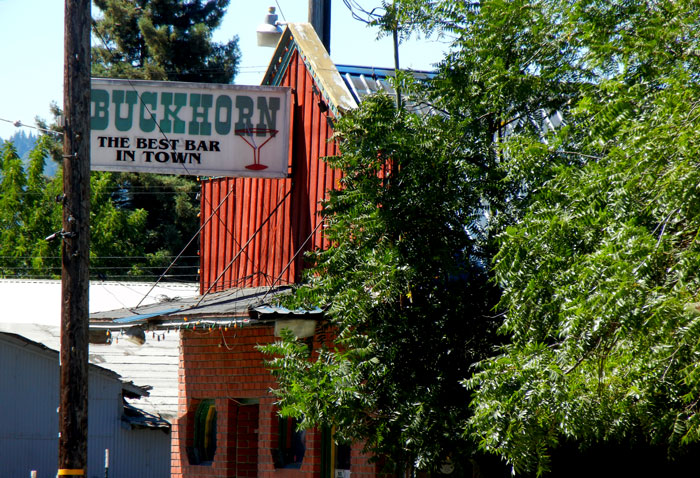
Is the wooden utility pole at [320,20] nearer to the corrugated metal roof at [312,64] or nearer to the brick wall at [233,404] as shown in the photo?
the corrugated metal roof at [312,64]

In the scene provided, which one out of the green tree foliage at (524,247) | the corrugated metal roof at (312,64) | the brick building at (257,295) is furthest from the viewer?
the corrugated metal roof at (312,64)

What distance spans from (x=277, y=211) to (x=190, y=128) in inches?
73.7

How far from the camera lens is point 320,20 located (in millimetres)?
18703

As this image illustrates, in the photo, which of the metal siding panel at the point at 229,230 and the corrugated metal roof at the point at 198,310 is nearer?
the corrugated metal roof at the point at 198,310

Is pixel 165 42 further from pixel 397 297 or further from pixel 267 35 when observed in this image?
pixel 397 297

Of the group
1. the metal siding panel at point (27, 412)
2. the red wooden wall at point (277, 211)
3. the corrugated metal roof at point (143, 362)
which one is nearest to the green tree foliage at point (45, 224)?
the corrugated metal roof at point (143, 362)

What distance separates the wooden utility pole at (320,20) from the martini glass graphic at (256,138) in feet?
16.3

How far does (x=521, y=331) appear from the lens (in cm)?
797

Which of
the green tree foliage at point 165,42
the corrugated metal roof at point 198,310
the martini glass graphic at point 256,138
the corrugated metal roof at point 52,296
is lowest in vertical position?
the corrugated metal roof at point 198,310

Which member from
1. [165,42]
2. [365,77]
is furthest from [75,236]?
[165,42]

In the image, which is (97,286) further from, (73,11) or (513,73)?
(513,73)

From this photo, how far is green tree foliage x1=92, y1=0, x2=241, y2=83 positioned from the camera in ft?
138

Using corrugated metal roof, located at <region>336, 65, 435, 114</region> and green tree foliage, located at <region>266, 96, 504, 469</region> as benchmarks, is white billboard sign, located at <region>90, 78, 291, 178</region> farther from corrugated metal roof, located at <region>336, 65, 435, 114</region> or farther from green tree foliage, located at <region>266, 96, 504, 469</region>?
green tree foliage, located at <region>266, 96, 504, 469</region>

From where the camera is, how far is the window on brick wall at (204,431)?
16266 millimetres
